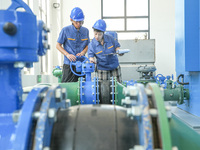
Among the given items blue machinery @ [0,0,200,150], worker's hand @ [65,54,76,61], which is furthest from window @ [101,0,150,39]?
blue machinery @ [0,0,200,150]

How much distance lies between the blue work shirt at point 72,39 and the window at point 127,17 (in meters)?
4.44

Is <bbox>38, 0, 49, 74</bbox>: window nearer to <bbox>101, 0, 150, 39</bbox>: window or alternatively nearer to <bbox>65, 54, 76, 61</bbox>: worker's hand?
<bbox>101, 0, 150, 39</bbox>: window

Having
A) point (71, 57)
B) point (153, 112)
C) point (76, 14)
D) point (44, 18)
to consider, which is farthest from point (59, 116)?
point (44, 18)

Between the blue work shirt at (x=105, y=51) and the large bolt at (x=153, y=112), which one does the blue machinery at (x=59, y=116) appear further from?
the blue work shirt at (x=105, y=51)

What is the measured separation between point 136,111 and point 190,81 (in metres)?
2.47

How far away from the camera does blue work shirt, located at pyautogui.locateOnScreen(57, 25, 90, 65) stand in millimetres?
2709

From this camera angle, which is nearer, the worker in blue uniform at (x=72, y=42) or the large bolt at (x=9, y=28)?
the large bolt at (x=9, y=28)

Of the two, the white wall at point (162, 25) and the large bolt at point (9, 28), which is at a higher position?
the white wall at point (162, 25)

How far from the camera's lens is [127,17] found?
23.5 ft

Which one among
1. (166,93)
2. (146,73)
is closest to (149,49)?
(146,73)

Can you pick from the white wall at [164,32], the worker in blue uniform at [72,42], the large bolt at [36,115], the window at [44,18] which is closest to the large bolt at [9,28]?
the large bolt at [36,115]

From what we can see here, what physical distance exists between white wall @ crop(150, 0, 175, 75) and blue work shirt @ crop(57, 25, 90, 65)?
4842 millimetres

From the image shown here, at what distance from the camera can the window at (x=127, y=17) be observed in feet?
23.3

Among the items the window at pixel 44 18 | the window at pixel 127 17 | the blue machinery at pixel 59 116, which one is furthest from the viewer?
the window at pixel 127 17
